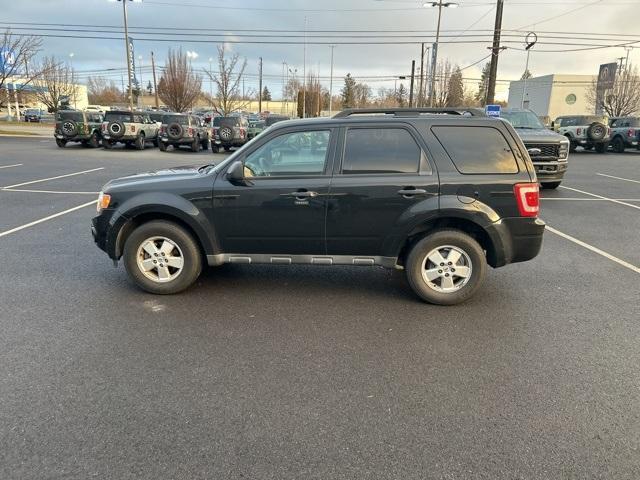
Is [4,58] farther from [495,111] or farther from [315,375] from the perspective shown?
[315,375]

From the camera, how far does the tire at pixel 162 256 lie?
15.2 ft

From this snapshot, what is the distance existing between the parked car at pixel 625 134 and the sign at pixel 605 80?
25.5 meters

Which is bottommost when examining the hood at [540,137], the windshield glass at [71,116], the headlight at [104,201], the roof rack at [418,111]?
the headlight at [104,201]

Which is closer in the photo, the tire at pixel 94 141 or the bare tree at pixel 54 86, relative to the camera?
the tire at pixel 94 141

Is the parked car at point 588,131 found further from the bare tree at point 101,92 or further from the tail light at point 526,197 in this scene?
the bare tree at point 101,92

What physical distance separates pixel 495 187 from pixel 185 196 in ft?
9.74

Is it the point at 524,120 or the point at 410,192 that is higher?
the point at 524,120

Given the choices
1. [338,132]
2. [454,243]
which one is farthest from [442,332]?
[338,132]

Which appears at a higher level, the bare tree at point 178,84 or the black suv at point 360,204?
the bare tree at point 178,84

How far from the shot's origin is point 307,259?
4.62 m

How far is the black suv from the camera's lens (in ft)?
14.4

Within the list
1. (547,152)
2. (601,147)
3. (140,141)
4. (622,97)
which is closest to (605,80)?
(622,97)

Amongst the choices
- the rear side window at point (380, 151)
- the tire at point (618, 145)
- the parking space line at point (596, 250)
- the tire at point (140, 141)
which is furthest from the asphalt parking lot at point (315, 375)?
the tire at point (618, 145)

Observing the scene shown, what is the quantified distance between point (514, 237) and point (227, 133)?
65.5ft
